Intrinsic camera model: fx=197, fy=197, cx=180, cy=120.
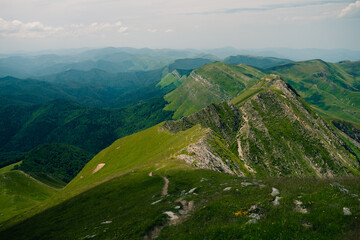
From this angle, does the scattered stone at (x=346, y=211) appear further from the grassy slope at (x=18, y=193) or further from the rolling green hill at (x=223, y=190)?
the grassy slope at (x=18, y=193)

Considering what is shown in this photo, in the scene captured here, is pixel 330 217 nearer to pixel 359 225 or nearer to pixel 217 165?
pixel 359 225

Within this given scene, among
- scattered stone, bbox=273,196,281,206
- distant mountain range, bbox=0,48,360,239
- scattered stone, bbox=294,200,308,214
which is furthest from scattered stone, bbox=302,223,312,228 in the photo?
scattered stone, bbox=273,196,281,206

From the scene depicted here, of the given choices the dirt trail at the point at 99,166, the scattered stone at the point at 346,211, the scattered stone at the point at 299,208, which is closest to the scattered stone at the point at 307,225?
the scattered stone at the point at 299,208

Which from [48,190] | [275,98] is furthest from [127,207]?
[275,98]

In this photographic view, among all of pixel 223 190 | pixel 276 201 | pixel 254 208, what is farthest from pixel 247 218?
pixel 223 190

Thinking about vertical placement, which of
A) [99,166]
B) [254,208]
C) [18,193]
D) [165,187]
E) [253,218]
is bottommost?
[18,193]

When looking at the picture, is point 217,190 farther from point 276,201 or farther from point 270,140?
point 270,140
